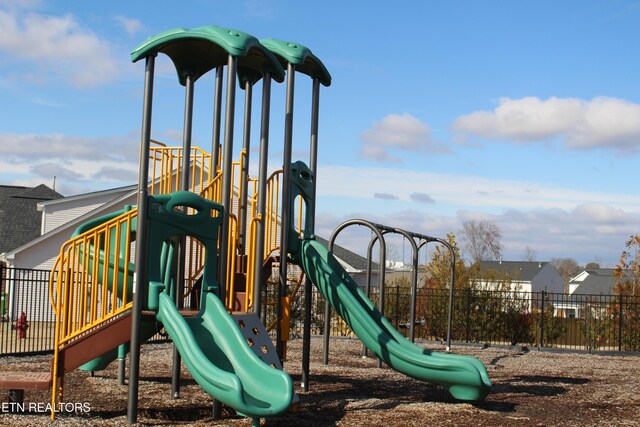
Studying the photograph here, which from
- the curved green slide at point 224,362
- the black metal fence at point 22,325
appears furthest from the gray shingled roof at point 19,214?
the curved green slide at point 224,362

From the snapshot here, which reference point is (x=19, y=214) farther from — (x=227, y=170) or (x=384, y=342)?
(x=227, y=170)

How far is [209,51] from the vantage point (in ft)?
29.6

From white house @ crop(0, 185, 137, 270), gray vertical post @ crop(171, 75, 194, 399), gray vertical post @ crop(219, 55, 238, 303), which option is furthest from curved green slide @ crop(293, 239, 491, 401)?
white house @ crop(0, 185, 137, 270)

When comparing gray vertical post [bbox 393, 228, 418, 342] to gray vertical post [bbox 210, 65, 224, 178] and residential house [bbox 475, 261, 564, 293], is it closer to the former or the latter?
gray vertical post [bbox 210, 65, 224, 178]

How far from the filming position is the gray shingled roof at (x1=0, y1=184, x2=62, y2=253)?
32.3 metres

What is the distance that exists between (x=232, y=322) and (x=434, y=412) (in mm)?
2703

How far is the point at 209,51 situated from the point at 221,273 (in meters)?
2.86

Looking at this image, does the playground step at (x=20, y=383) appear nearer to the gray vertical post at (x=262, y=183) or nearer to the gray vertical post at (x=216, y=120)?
the gray vertical post at (x=262, y=183)

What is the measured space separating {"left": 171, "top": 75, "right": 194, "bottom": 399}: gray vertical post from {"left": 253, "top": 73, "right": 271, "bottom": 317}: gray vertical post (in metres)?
0.84

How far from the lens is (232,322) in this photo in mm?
7289

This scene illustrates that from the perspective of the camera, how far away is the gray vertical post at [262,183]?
27.4 ft

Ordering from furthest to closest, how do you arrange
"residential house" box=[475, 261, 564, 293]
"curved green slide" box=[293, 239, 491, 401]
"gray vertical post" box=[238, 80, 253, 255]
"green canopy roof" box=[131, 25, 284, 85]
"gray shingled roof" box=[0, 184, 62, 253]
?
"residential house" box=[475, 261, 564, 293]
"gray shingled roof" box=[0, 184, 62, 253]
"curved green slide" box=[293, 239, 491, 401]
"gray vertical post" box=[238, 80, 253, 255]
"green canopy roof" box=[131, 25, 284, 85]

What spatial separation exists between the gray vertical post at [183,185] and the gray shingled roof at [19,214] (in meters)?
24.6

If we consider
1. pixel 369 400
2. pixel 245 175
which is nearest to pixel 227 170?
pixel 245 175
